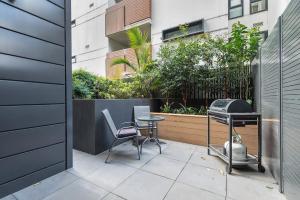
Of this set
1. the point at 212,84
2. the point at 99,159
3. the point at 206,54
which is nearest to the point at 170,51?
the point at 206,54

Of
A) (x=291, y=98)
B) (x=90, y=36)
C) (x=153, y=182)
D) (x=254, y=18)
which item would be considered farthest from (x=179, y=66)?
(x=90, y=36)

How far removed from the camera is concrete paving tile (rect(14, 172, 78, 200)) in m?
1.99

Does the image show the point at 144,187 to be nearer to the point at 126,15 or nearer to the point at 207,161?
the point at 207,161

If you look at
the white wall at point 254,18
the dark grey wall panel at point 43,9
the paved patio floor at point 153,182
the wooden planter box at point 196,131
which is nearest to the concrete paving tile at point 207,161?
the paved patio floor at point 153,182

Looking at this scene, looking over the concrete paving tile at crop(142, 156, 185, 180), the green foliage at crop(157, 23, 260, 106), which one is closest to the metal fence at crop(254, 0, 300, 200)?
the concrete paving tile at crop(142, 156, 185, 180)

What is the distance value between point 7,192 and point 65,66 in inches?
76.7

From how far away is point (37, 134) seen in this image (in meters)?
2.33

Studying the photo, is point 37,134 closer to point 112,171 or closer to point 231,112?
point 112,171

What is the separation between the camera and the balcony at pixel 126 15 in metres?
7.92

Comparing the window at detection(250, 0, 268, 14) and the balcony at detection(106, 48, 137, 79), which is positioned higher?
the window at detection(250, 0, 268, 14)

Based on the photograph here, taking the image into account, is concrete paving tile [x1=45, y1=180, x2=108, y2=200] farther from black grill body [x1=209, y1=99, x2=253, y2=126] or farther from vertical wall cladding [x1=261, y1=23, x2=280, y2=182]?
vertical wall cladding [x1=261, y1=23, x2=280, y2=182]

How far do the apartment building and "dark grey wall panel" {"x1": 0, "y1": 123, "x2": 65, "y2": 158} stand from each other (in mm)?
4353

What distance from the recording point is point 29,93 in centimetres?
223

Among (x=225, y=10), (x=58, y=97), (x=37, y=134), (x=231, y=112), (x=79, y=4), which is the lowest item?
(x=37, y=134)
